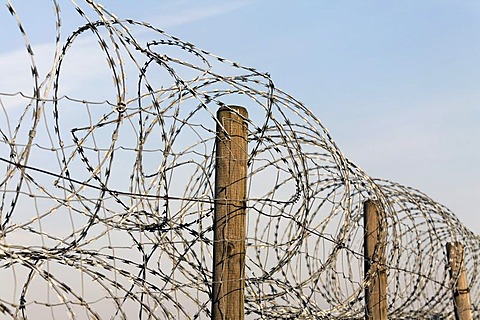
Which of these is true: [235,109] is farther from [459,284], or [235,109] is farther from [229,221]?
[459,284]

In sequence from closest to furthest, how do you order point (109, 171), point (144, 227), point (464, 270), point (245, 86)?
point (109, 171) < point (144, 227) < point (245, 86) < point (464, 270)

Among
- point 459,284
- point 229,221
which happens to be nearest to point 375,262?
point 459,284

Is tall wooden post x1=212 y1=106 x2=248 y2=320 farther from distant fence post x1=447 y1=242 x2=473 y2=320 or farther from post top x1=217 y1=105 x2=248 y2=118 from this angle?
distant fence post x1=447 y1=242 x2=473 y2=320

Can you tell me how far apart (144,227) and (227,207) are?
1.35ft

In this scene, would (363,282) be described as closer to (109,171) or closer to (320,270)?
(320,270)

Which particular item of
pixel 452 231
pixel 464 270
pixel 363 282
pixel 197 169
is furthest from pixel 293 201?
pixel 464 270

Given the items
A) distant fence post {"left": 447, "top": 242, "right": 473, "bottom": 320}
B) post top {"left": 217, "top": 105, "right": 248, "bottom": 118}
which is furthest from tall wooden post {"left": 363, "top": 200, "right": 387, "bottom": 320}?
post top {"left": 217, "top": 105, "right": 248, "bottom": 118}

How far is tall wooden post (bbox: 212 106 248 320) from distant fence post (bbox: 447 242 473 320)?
13.2 ft

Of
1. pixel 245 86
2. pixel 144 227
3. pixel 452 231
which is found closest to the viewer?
pixel 144 227

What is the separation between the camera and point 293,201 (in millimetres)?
4629

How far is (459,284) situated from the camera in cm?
782

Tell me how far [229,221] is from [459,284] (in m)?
4.34

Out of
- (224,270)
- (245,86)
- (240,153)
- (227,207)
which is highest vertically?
(245,86)

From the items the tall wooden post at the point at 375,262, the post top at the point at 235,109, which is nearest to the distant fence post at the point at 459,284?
the tall wooden post at the point at 375,262
